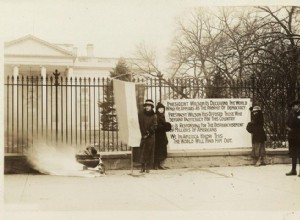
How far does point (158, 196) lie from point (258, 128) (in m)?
2.86

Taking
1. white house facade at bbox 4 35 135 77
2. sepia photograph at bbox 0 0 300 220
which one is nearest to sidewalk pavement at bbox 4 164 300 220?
sepia photograph at bbox 0 0 300 220

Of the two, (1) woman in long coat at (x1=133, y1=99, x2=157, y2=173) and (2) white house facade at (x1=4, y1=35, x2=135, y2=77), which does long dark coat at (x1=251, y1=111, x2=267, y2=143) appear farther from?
(2) white house facade at (x1=4, y1=35, x2=135, y2=77)

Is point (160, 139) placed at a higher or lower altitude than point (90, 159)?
higher

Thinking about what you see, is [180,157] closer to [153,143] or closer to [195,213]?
[153,143]

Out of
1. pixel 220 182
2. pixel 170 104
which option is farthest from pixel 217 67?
pixel 220 182

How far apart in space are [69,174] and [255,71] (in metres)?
3.87

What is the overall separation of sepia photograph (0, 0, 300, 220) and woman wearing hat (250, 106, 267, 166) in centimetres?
2

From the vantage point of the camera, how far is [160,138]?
8102mm

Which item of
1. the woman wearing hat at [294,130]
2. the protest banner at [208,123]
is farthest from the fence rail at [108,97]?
the woman wearing hat at [294,130]

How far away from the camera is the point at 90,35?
21.9ft

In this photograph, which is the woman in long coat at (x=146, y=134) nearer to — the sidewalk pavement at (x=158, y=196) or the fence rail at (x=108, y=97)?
the fence rail at (x=108, y=97)

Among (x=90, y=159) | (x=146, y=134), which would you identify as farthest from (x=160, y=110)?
(x=90, y=159)

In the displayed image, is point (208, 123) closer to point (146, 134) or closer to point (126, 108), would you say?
point (146, 134)

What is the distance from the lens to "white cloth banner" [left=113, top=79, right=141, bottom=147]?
747cm
